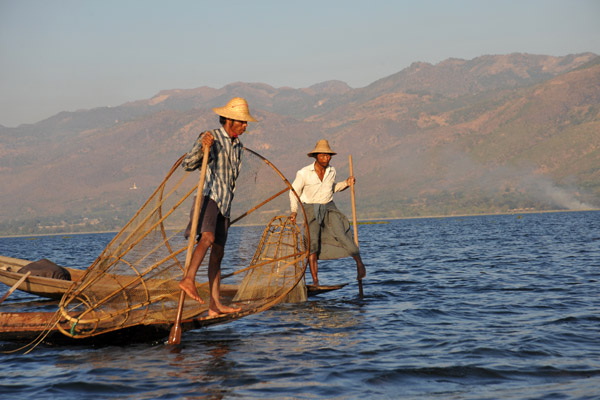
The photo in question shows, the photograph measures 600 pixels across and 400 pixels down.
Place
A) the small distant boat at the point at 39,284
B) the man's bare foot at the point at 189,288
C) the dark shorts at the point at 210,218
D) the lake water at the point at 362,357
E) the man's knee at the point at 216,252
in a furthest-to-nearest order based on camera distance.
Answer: the small distant boat at the point at 39,284, the man's knee at the point at 216,252, the dark shorts at the point at 210,218, the man's bare foot at the point at 189,288, the lake water at the point at 362,357

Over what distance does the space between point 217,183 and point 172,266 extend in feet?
7.06

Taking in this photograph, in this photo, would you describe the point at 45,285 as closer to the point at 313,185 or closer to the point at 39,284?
the point at 39,284

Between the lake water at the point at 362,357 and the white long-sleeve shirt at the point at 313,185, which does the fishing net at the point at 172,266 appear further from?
the white long-sleeve shirt at the point at 313,185

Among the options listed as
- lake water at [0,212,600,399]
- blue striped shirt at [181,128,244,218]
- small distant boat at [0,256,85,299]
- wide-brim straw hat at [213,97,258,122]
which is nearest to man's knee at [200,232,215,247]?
blue striped shirt at [181,128,244,218]

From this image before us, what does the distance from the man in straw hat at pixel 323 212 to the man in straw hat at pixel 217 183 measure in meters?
3.57

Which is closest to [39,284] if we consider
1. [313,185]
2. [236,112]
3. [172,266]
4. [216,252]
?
[172,266]

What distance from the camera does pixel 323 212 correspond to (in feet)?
37.6

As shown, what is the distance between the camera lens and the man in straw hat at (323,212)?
37.3ft

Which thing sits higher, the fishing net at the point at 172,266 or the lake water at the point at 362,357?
the fishing net at the point at 172,266

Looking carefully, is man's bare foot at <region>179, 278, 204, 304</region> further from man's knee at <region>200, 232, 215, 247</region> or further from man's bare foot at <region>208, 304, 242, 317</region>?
man's bare foot at <region>208, 304, 242, 317</region>

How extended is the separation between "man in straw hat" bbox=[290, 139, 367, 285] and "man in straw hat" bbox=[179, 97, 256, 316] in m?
3.57

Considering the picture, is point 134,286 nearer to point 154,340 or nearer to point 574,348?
point 154,340

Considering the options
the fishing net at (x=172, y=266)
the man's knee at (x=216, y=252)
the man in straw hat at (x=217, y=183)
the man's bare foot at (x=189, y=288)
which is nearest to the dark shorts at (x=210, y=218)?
the man in straw hat at (x=217, y=183)

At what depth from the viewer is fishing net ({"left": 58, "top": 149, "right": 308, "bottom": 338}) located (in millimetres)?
8047
